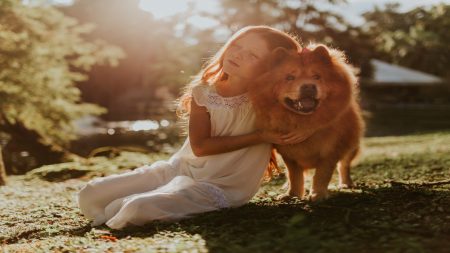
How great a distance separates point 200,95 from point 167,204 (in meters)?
0.89

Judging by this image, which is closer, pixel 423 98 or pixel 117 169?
pixel 117 169

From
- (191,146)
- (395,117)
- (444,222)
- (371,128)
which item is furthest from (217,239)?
(395,117)

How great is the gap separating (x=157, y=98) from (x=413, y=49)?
67.7 feet

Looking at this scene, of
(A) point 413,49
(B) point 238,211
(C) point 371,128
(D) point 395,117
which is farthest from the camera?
(A) point 413,49

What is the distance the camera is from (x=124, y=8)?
3347cm

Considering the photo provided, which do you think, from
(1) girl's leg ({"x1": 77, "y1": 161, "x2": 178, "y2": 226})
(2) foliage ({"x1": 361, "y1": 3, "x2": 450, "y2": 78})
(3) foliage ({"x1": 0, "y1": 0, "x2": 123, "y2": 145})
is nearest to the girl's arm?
(1) girl's leg ({"x1": 77, "y1": 161, "x2": 178, "y2": 226})

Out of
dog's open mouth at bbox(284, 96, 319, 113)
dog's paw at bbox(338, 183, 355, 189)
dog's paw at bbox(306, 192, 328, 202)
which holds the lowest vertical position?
dog's paw at bbox(338, 183, 355, 189)

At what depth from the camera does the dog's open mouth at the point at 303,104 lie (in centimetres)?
369

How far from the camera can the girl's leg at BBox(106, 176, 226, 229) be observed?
3.61 meters

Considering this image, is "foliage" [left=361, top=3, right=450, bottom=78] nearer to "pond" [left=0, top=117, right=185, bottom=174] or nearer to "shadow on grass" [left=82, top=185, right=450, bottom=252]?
"pond" [left=0, top=117, right=185, bottom=174]

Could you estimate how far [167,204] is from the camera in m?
3.71

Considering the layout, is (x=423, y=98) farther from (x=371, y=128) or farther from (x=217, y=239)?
(x=217, y=239)

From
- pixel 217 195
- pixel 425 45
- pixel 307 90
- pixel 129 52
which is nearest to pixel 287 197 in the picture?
pixel 217 195

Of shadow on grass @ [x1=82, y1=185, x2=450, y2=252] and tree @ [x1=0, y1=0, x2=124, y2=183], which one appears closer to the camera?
shadow on grass @ [x1=82, y1=185, x2=450, y2=252]
